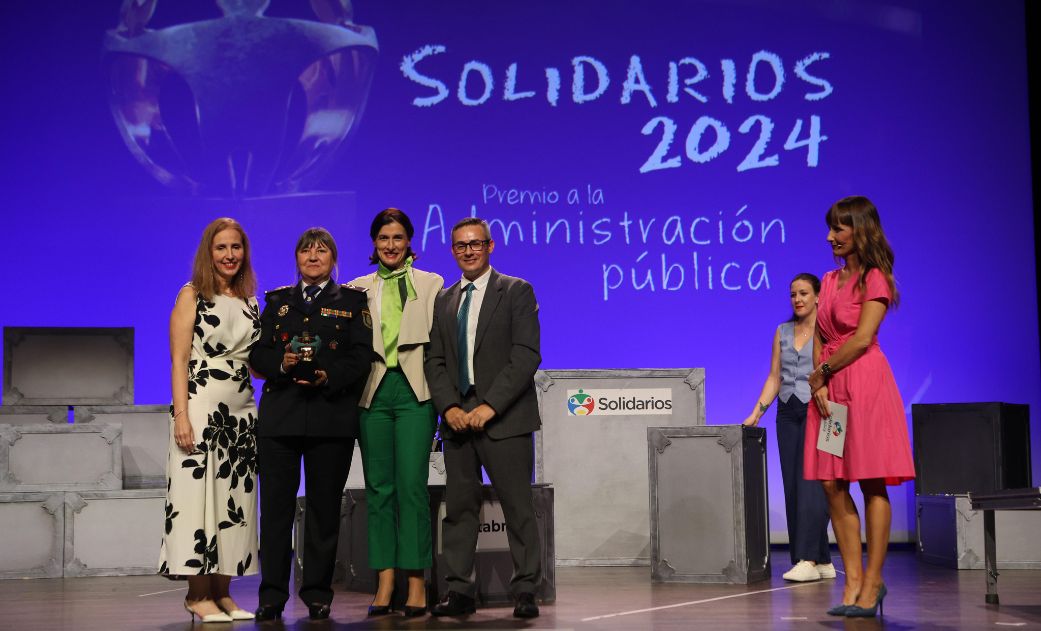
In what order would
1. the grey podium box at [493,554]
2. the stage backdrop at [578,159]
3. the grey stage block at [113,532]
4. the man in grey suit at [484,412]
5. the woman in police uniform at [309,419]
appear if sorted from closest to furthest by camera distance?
the woman in police uniform at [309,419] → the man in grey suit at [484,412] → the grey podium box at [493,554] → the grey stage block at [113,532] → the stage backdrop at [578,159]

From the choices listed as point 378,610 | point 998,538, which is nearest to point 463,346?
point 378,610

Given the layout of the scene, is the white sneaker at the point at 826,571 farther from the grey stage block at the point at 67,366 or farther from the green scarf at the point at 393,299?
the grey stage block at the point at 67,366

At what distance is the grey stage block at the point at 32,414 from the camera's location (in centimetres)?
599

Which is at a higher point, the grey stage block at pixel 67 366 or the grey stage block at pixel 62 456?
the grey stage block at pixel 67 366

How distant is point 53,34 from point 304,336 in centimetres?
411

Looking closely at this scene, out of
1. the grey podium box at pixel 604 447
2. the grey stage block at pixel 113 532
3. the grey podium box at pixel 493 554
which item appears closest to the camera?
the grey podium box at pixel 493 554

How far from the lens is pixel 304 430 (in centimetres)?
377

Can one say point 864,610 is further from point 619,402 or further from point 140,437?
point 140,437

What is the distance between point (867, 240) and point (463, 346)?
144 centimetres

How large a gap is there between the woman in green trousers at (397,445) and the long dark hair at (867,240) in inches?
60.2

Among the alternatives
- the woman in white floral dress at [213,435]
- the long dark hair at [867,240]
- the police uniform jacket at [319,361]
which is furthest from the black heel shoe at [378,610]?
the long dark hair at [867,240]

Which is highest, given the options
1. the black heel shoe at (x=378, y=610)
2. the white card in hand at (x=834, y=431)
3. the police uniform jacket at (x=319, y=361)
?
the police uniform jacket at (x=319, y=361)

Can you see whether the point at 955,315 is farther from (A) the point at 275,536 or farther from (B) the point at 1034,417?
(A) the point at 275,536

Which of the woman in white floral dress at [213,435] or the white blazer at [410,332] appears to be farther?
the white blazer at [410,332]
